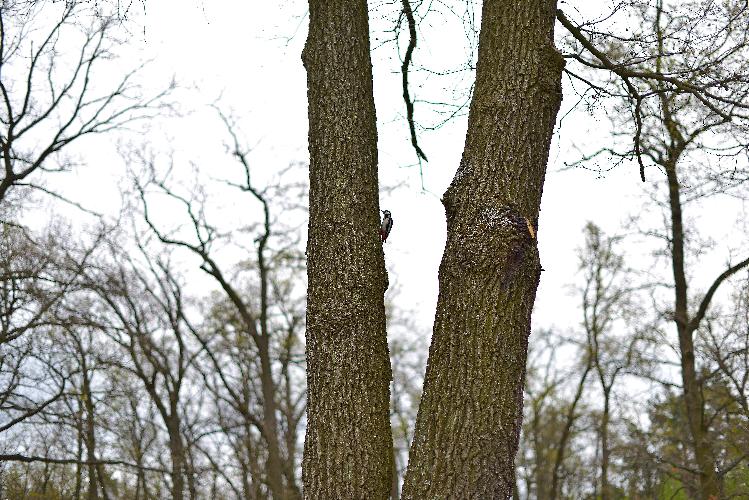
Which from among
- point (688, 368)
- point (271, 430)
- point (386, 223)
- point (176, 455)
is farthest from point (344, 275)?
point (176, 455)

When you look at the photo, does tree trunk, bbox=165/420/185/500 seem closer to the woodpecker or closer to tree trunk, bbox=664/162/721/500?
tree trunk, bbox=664/162/721/500

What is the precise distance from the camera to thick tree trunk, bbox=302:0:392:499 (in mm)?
3619

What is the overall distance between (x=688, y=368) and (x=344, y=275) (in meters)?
10.1

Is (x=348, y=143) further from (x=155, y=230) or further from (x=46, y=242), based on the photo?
(x=155, y=230)

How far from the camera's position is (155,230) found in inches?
663

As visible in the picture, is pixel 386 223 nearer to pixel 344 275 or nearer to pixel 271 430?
pixel 344 275

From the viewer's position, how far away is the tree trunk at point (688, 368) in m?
11.9

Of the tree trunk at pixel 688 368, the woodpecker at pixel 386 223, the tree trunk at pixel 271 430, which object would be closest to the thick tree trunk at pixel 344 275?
the woodpecker at pixel 386 223

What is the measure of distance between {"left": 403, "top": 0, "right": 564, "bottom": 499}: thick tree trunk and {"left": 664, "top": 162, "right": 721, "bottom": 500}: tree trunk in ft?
27.7

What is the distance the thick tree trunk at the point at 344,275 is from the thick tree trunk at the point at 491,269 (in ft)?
1.04

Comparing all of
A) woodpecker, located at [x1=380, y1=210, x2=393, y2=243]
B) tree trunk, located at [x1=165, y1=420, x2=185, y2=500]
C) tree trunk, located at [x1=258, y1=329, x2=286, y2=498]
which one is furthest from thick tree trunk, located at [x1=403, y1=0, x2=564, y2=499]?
tree trunk, located at [x1=165, y1=420, x2=185, y2=500]

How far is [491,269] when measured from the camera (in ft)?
11.6

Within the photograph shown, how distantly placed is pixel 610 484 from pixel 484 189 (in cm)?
2361

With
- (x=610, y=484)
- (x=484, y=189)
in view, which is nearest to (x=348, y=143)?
(x=484, y=189)
